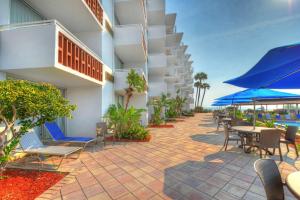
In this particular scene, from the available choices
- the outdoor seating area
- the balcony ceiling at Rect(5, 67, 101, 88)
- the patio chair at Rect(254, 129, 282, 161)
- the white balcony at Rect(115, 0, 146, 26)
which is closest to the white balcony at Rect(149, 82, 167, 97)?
the white balcony at Rect(115, 0, 146, 26)

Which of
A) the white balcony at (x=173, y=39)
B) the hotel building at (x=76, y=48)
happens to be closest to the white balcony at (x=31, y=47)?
the hotel building at (x=76, y=48)

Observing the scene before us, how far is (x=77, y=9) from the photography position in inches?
299

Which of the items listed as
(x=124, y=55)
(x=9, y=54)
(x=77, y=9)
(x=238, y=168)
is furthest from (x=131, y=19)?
(x=238, y=168)

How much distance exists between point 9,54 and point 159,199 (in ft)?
20.6

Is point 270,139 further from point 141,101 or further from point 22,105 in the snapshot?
point 141,101

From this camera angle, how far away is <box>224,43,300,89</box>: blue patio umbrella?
113 inches

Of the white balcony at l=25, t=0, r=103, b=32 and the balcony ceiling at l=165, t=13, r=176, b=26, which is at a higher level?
the balcony ceiling at l=165, t=13, r=176, b=26

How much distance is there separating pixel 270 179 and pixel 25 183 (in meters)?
5.25

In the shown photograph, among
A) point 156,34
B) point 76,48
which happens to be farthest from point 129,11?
point 76,48

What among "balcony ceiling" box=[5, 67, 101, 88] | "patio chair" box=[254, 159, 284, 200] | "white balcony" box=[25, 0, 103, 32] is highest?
"white balcony" box=[25, 0, 103, 32]

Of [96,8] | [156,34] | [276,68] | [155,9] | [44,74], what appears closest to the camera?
[276,68]

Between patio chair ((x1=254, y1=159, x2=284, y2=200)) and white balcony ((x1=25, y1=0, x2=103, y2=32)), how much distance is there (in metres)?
8.64

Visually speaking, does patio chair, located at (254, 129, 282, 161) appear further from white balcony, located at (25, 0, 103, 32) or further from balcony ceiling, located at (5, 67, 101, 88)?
white balcony, located at (25, 0, 103, 32)

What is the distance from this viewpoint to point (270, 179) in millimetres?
2326
